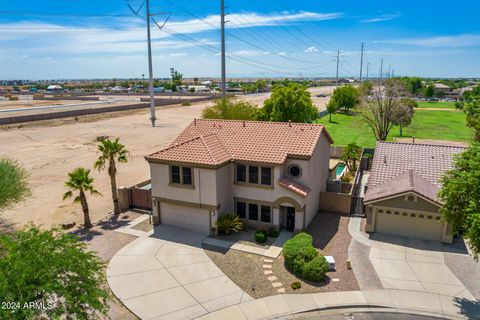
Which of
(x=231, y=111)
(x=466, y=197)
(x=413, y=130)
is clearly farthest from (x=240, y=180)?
(x=413, y=130)

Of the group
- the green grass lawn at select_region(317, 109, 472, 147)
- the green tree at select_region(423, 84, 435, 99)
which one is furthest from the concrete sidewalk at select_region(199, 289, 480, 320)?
the green tree at select_region(423, 84, 435, 99)

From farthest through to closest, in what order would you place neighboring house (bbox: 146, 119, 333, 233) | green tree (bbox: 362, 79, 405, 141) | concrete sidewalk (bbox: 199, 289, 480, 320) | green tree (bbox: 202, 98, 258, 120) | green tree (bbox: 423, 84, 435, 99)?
green tree (bbox: 423, 84, 435, 99), green tree (bbox: 362, 79, 405, 141), green tree (bbox: 202, 98, 258, 120), neighboring house (bbox: 146, 119, 333, 233), concrete sidewalk (bbox: 199, 289, 480, 320)

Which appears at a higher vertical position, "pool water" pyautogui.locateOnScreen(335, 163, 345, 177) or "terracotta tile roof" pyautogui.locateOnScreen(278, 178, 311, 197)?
"terracotta tile roof" pyautogui.locateOnScreen(278, 178, 311, 197)

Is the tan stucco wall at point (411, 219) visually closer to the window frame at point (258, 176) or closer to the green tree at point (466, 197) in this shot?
the green tree at point (466, 197)

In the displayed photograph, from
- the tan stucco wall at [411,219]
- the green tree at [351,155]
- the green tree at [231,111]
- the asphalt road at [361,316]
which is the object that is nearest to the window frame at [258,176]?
the tan stucco wall at [411,219]

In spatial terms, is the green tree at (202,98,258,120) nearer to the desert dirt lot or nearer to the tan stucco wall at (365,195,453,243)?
the desert dirt lot

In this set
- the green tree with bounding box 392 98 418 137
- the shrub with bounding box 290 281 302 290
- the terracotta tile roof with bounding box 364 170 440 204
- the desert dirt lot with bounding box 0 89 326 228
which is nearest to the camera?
the shrub with bounding box 290 281 302 290

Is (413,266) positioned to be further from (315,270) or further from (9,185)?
(9,185)
